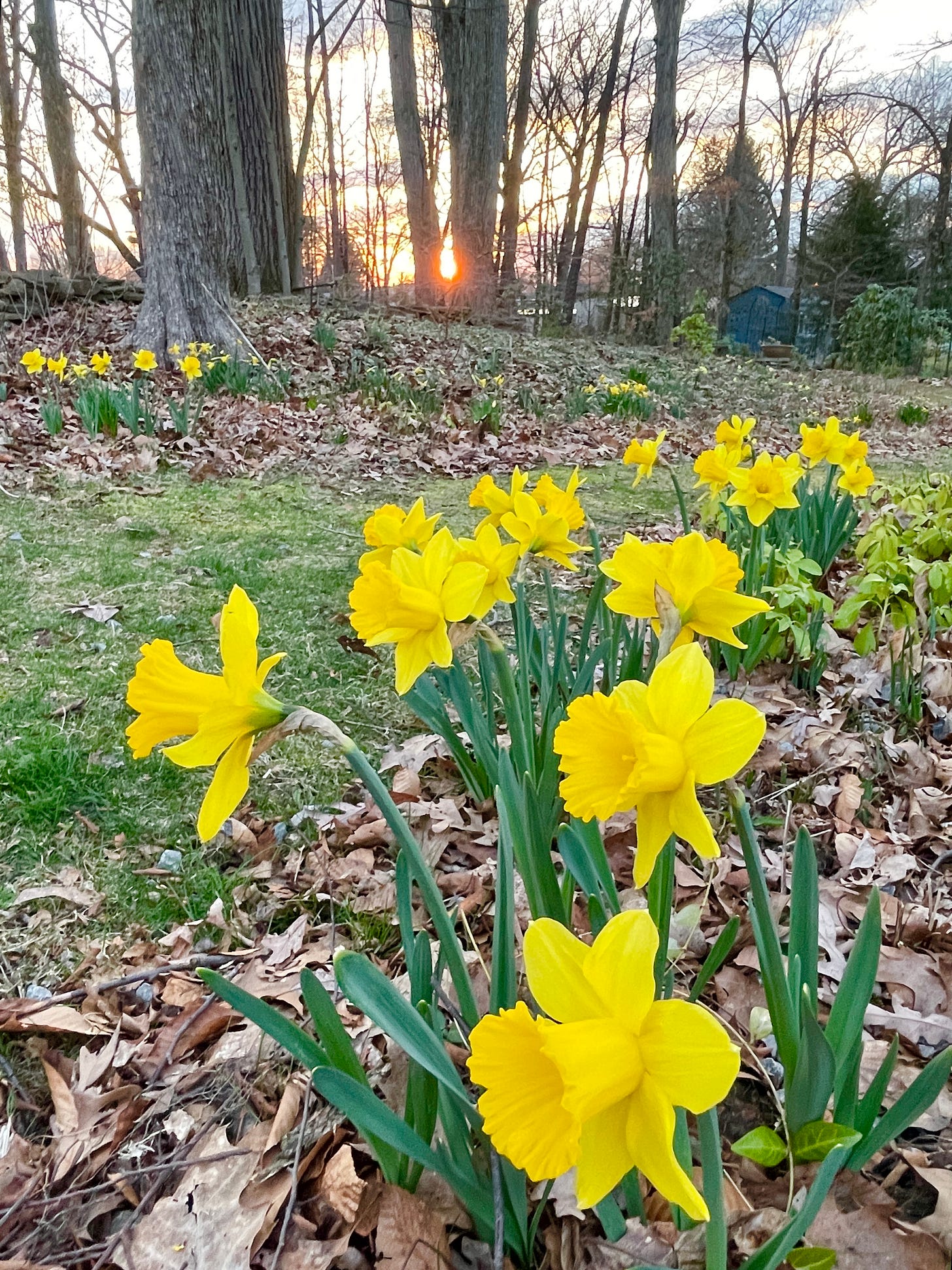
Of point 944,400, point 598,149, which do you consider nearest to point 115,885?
point 944,400

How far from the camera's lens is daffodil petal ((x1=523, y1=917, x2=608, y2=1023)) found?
0.62 meters

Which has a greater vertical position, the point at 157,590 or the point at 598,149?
the point at 598,149

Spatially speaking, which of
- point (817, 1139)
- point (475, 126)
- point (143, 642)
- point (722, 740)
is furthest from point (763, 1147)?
point (475, 126)

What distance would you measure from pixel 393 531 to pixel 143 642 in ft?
5.75

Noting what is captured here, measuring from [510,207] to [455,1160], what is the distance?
1751cm

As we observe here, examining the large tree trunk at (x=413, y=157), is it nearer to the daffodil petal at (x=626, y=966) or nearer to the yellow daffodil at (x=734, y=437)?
the yellow daffodil at (x=734, y=437)

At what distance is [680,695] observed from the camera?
0.70 metres

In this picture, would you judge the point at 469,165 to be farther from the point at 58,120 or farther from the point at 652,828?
the point at 652,828

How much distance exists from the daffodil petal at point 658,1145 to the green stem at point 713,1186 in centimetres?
9

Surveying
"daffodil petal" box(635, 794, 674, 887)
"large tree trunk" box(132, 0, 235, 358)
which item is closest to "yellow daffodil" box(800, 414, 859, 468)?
"daffodil petal" box(635, 794, 674, 887)

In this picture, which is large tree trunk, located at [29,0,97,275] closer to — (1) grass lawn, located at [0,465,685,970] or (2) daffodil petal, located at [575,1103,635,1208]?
(1) grass lawn, located at [0,465,685,970]

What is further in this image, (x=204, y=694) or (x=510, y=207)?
(x=510, y=207)

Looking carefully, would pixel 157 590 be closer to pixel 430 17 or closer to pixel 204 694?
pixel 204 694

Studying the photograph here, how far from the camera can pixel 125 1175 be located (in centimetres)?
109
